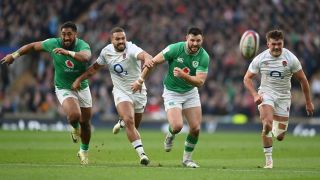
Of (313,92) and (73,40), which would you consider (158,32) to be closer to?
Result: (313,92)

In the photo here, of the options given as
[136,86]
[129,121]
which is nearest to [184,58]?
[136,86]

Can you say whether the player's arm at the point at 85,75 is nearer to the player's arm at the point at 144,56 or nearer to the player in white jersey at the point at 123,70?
the player in white jersey at the point at 123,70

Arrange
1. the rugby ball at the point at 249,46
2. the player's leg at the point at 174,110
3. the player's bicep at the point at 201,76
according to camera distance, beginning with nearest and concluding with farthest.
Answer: the player's bicep at the point at 201,76, the player's leg at the point at 174,110, the rugby ball at the point at 249,46

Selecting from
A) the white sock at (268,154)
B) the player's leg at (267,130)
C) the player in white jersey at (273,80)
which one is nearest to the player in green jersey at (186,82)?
the player in white jersey at (273,80)

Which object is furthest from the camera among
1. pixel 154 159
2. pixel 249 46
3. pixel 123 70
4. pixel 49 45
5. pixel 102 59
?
pixel 154 159

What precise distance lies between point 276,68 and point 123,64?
10.2 feet

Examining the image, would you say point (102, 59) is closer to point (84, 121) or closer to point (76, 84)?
point (76, 84)

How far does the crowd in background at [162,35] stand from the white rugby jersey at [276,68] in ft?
58.3

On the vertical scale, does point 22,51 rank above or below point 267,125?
above

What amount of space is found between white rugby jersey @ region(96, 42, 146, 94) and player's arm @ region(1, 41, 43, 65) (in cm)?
144

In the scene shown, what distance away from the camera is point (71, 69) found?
1789cm

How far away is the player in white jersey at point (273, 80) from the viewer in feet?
55.8

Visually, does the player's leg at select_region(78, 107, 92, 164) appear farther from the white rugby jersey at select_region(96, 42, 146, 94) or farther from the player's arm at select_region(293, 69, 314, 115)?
the player's arm at select_region(293, 69, 314, 115)

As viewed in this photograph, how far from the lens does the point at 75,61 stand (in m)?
17.8
